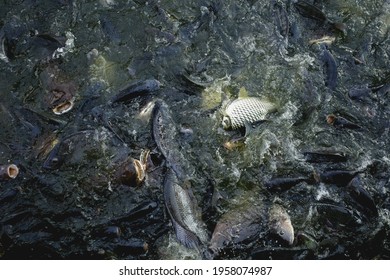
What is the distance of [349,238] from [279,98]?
59.3 inches

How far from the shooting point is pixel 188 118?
14.6ft

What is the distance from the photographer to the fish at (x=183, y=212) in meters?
3.81

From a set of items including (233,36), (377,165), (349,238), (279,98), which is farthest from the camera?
(233,36)

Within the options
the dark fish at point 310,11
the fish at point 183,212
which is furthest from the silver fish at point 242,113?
the dark fish at point 310,11

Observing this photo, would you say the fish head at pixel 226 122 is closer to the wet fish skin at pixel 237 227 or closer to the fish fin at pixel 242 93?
the fish fin at pixel 242 93

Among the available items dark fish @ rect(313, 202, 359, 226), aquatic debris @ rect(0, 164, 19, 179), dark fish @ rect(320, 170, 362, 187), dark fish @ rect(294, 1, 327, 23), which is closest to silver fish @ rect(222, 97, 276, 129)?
dark fish @ rect(320, 170, 362, 187)

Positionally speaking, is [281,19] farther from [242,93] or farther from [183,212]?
[183,212]

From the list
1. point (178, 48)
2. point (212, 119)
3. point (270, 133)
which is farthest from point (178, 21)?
point (270, 133)

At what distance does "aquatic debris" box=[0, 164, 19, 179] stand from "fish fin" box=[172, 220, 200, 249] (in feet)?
4.94

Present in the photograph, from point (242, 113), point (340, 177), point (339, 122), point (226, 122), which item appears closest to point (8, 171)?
point (226, 122)

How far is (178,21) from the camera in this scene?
5.05 metres
